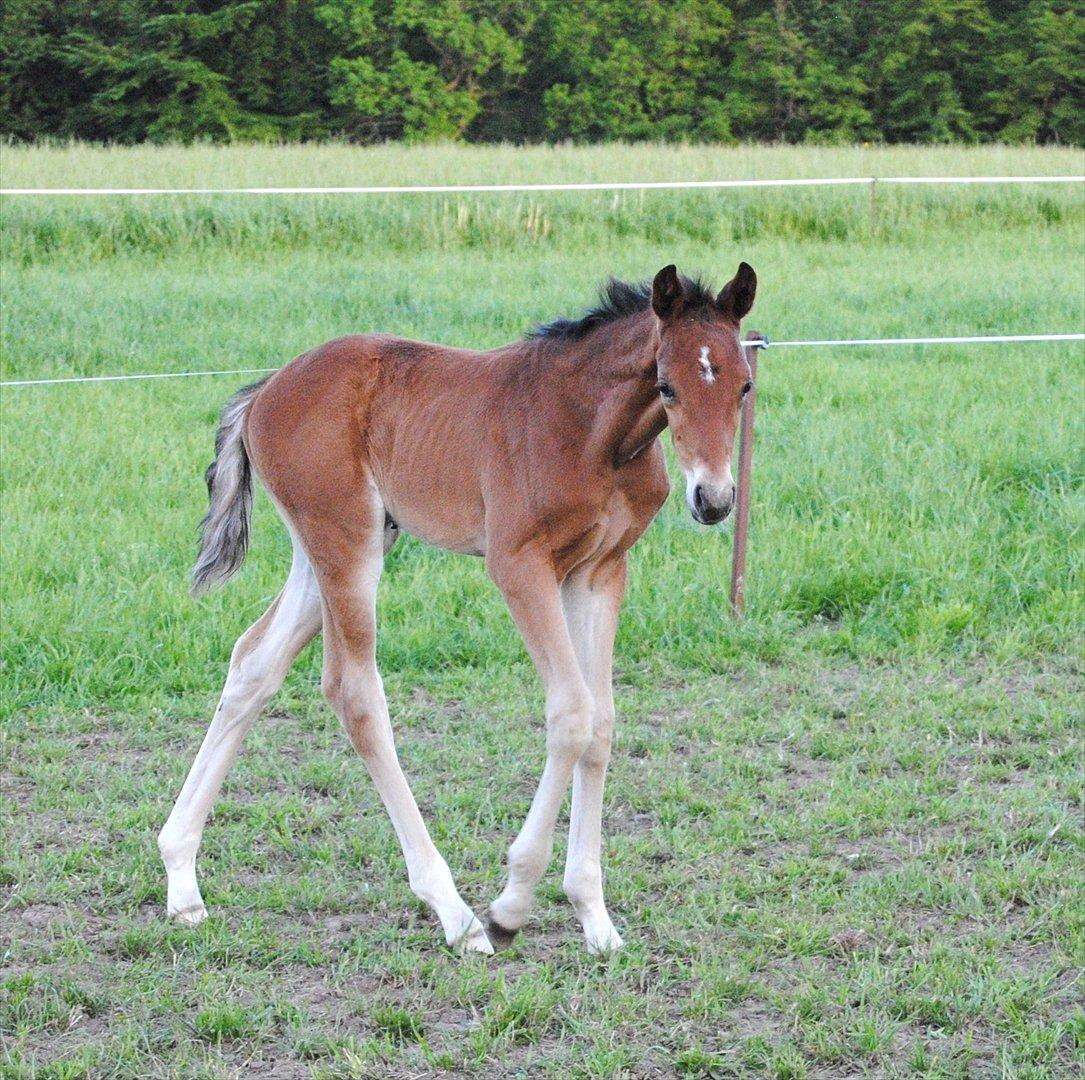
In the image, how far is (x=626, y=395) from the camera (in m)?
3.49

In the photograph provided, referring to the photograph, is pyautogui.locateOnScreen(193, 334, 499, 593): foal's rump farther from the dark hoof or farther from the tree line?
the tree line

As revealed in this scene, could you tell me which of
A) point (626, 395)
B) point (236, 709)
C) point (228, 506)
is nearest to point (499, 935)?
point (236, 709)

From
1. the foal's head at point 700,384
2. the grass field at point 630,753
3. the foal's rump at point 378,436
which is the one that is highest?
the foal's head at point 700,384

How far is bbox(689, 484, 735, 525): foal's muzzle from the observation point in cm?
310

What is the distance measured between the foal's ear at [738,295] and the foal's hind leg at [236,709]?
4.77 ft

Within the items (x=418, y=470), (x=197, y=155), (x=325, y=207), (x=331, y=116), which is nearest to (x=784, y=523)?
(x=418, y=470)

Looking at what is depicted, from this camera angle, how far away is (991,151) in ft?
74.5

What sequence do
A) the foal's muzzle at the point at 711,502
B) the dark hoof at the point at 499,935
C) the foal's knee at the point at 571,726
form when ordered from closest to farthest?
the foal's muzzle at the point at 711,502
the foal's knee at the point at 571,726
the dark hoof at the point at 499,935

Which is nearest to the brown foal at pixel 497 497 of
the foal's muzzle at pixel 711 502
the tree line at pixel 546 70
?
the foal's muzzle at pixel 711 502

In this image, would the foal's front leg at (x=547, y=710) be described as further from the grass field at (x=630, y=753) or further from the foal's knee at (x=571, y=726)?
the grass field at (x=630, y=753)

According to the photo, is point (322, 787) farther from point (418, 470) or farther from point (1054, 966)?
point (1054, 966)

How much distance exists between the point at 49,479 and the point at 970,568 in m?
4.73

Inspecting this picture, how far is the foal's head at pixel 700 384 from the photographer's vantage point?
3.13 metres

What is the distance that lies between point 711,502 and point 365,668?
1.21 meters
